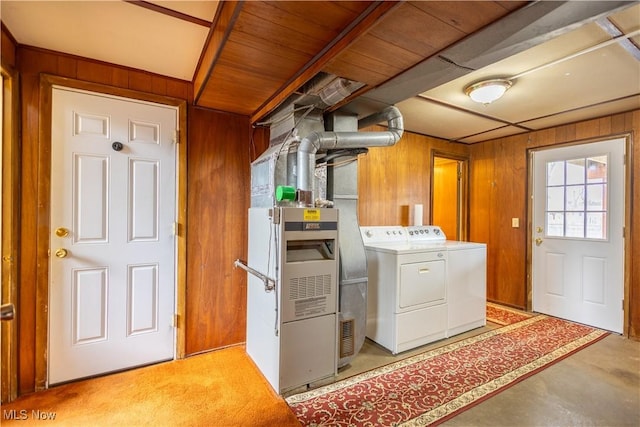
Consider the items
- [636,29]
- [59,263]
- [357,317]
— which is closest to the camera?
[636,29]

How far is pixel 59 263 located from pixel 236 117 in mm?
1767

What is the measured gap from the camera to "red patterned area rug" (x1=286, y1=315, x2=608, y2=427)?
5.97 ft

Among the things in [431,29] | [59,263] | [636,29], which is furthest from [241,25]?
[636,29]

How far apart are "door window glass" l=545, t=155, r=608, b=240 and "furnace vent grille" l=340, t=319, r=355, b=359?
9.64ft

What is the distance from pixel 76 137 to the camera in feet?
7.02

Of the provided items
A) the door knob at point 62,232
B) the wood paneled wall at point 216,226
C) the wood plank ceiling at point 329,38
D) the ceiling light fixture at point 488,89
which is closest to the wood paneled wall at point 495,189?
the ceiling light fixture at point 488,89

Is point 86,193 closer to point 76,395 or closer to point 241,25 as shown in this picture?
point 76,395

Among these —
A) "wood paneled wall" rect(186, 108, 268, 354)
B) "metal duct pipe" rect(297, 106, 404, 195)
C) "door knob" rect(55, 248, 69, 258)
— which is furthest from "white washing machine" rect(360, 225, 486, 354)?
"door knob" rect(55, 248, 69, 258)

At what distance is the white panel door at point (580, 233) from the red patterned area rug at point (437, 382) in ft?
1.35

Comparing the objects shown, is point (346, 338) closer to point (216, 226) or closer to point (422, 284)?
point (422, 284)

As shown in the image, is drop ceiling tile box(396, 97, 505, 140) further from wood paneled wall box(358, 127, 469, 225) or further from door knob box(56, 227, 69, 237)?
door knob box(56, 227, 69, 237)

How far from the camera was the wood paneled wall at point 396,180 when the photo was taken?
3.46 m

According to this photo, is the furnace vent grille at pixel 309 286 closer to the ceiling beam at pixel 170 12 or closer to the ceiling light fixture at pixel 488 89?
the ceiling beam at pixel 170 12

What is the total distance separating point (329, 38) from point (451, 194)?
3.90 meters
